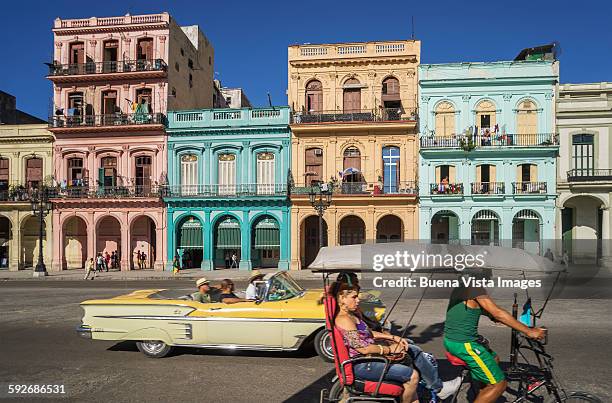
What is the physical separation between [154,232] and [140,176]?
3858mm

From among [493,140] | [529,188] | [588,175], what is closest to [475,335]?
[493,140]

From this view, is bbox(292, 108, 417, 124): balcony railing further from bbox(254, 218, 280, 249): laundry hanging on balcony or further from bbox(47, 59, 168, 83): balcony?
bbox(47, 59, 168, 83): balcony

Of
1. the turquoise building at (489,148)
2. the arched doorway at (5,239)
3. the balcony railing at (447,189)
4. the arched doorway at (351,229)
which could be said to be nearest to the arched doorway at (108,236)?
the arched doorway at (5,239)

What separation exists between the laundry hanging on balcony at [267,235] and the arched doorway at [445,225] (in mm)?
9477

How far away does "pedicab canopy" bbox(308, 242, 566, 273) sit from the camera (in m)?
4.71

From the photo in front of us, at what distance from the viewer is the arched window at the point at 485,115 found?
26766mm

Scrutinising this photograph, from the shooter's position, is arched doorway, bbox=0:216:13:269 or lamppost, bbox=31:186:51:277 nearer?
lamppost, bbox=31:186:51:277

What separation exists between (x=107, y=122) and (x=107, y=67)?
3.66m

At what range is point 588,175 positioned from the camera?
1029 inches

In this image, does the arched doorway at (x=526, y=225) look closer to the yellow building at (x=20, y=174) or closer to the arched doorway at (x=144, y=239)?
the arched doorway at (x=144, y=239)

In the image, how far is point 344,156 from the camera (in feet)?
91.6

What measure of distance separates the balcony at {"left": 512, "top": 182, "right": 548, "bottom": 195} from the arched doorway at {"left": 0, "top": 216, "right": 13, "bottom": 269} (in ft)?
106

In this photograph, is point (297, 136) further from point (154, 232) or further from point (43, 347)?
point (43, 347)

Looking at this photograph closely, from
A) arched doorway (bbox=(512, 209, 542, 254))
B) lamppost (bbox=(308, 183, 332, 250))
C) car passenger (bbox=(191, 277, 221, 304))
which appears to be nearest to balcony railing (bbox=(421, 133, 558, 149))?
arched doorway (bbox=(512, 209, 542, 254))
